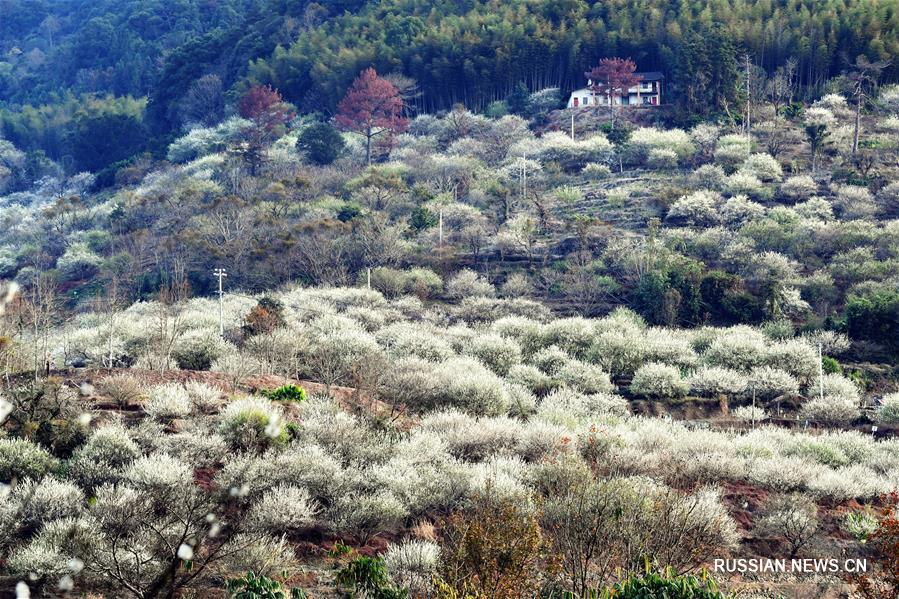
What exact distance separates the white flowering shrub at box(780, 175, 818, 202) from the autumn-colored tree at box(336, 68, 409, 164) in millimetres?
31496

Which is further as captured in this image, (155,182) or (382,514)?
(155,182)

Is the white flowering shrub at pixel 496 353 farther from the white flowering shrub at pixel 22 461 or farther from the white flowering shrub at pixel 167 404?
the white flowering shrub at pixel 22 461

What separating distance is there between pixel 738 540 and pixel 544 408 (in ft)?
30.2

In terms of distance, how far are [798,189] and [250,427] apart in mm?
41485

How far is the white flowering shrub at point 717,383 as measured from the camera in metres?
32.2

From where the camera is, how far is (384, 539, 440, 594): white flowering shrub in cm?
1565

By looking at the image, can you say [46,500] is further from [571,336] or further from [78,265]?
[78,265]

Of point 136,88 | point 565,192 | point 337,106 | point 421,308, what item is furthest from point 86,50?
point 421,308

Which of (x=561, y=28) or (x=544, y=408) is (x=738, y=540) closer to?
(x=544, y=408)

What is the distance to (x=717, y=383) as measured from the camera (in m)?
32.3

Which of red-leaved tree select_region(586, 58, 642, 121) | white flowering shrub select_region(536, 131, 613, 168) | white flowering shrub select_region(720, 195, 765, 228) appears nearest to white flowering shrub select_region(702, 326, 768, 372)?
white flowering shrub select_region(720, 195, 765, 228)

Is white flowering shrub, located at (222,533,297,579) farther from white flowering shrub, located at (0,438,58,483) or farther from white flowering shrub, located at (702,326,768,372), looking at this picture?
white flowering shrub, located at (702,326,768,372)

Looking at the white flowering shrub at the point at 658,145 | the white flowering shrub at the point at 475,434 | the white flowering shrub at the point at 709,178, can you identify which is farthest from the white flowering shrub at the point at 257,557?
the white flowering shrub at the point at 658,145

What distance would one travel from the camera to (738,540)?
19578 mm
